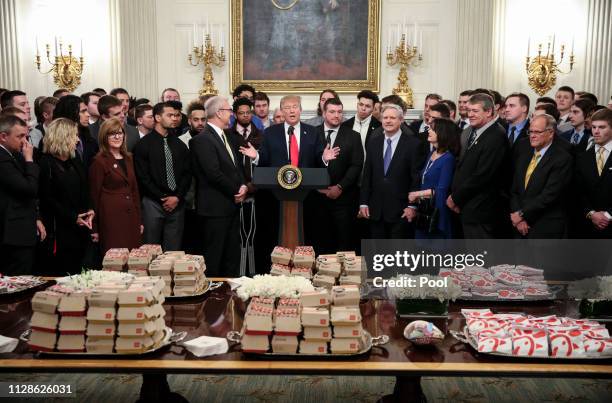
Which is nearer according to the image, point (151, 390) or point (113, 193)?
point (151, 390)

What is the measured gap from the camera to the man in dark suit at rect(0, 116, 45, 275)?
516cm

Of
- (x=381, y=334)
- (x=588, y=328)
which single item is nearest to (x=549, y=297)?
(x=588, y=328)

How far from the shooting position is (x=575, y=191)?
594 cm

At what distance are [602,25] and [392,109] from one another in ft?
18.0

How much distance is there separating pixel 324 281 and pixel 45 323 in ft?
4.84

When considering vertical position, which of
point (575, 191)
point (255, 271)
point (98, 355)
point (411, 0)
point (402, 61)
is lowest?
point (255, 271)

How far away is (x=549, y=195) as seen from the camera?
18.5ft

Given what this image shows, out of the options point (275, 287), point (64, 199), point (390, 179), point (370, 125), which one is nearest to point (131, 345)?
point (275, 287)

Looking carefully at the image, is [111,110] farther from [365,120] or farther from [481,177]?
[481,177]

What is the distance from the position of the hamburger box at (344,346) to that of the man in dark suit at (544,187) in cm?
297

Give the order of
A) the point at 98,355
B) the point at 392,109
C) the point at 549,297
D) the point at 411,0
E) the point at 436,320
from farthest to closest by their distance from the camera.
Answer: the point at 411,0, the point at 392,109, the point at 549,297, the point at 436,320, the point at 98,355

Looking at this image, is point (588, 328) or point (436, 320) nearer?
point (588, 328)

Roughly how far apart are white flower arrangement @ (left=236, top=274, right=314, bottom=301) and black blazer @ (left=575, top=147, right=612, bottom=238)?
307 centimetres

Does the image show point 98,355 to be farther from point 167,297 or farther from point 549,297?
point 549,297
